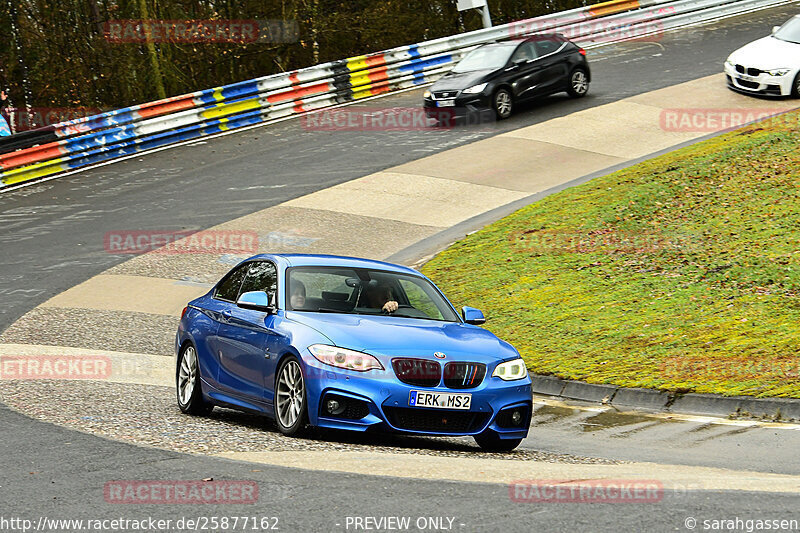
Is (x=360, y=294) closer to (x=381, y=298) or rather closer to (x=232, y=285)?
(x=381, y=298)

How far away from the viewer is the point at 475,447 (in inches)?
357

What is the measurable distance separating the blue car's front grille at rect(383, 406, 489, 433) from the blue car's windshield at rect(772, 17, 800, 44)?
20.8 meters

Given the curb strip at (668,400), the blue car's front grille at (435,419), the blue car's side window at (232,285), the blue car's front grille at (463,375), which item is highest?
the blue car's side window at (232,285)

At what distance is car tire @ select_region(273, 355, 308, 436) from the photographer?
8258mm

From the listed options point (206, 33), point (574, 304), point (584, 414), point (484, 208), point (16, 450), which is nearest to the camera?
point (16, 450)

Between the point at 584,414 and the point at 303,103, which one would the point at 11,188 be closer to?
the point at 303,103

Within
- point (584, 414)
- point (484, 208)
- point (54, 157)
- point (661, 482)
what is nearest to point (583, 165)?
point (484, 208)

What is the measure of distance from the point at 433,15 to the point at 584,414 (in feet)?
90.6

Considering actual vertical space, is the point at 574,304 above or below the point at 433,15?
below

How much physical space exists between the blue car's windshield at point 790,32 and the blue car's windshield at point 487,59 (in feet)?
21.4

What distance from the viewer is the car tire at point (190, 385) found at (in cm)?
1001

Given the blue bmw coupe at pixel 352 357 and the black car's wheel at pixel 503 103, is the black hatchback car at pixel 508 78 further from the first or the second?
the blue bmw coupe at pixel 352 357

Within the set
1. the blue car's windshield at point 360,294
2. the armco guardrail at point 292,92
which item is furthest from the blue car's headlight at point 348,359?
the armco guardrail at point 292,92

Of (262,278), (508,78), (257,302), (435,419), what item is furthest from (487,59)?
(435,419)
